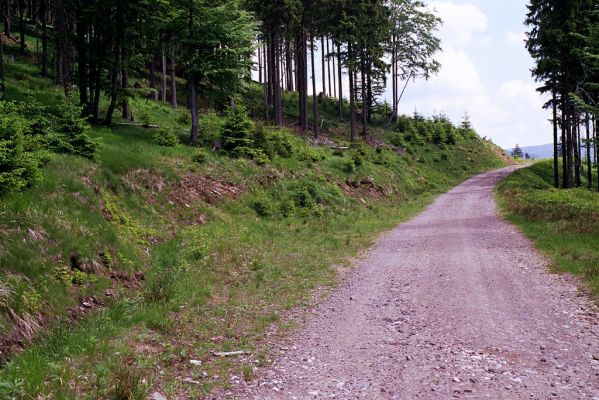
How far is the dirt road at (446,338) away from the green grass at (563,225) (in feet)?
2.19

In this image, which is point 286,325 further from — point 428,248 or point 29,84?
point 29,84

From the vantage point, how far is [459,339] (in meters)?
6.86

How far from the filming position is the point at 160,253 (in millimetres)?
11320

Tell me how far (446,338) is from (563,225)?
12061mm

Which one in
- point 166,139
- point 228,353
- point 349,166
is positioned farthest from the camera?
point 349,166

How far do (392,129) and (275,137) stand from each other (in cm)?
2531

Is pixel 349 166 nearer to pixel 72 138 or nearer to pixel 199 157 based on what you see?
pixel 199 157

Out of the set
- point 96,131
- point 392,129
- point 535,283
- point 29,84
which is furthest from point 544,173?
point 29,84

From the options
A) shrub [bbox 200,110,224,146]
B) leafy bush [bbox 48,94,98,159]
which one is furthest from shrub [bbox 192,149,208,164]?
leafy bush [bbox 48,94,98,159]

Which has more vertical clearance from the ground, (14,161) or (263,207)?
(14,161)

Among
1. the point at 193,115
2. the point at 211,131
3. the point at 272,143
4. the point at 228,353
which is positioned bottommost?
the point at 228,353

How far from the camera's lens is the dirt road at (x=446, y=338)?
5.43 m

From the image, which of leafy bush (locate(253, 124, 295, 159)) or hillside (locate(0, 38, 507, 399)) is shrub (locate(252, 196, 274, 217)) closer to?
hillside (locate(0, 38, 507, 399))

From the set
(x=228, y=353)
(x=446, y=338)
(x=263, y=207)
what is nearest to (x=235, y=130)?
(x=263, y=207)
